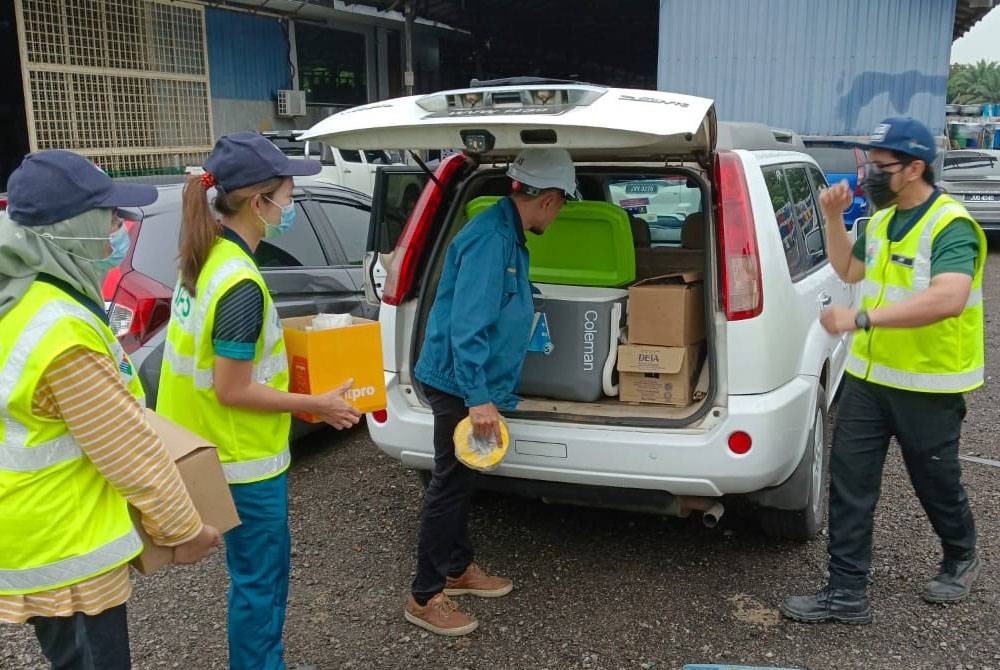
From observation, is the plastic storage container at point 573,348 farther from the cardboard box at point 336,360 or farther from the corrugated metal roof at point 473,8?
the corrugated metal roof at point 473,8

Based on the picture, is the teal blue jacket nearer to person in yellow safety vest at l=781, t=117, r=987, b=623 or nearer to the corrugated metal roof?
person in yellow safety vest at l=781, t=117, r=987, b=623

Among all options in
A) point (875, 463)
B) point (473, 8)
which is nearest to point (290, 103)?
point (473, 8)

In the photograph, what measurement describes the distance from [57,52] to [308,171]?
544 inches

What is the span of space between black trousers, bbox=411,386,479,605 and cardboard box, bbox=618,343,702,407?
79 centimetres

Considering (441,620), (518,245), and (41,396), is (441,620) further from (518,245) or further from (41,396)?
(41,396)

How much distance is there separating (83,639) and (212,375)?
A: 74 cm

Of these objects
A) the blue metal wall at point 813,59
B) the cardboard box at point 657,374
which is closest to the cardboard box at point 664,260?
the cardboard box at point 657,374

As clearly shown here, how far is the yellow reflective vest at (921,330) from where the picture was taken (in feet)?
10.2

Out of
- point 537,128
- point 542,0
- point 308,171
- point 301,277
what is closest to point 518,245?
point 537,128

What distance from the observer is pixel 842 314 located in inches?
118

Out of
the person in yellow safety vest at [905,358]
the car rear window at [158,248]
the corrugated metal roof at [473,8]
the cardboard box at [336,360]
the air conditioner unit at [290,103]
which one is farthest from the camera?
the corrugated metal roof at [473,8]

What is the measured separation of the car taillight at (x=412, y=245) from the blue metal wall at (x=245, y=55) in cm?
1501

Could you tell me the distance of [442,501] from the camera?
330cm

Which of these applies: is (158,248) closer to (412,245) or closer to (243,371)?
(412,245)
